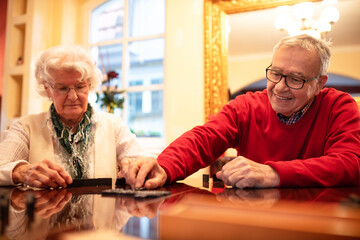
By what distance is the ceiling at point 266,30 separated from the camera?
2.67 m

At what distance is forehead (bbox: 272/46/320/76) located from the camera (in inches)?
53.2

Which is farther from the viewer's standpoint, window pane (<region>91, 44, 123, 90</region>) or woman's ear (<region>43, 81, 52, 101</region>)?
window pane (<region>91, 44, 123, 90</region>)

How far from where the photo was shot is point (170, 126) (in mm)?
3270

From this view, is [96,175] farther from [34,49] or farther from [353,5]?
[34,49]

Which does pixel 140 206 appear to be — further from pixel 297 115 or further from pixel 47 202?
pixel 297 115

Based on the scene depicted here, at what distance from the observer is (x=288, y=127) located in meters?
1.38

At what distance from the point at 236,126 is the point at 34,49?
122 inches

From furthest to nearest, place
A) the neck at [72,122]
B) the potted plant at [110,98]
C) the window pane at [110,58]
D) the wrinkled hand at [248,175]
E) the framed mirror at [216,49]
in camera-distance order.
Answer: the window pane at [110,58]
the potted plant at [110,98]
the framed mirror at [216,49]
the neck at [72,122]
the wrinkled hand at [248,175]

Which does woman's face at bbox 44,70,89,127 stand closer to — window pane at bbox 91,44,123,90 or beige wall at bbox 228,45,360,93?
beige wall at bbox 228,45,360,93

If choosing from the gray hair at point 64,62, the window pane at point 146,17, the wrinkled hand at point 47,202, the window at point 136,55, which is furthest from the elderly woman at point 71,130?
the window pane at point 146,17

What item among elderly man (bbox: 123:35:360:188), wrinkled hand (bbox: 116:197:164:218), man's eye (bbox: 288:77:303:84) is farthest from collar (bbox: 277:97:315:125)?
wrinkled hand (bbox: 116:197:164:218)

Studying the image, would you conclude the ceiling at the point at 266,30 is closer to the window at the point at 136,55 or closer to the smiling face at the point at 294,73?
the window at the point at 136,55

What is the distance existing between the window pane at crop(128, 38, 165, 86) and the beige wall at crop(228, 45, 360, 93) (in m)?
0.97

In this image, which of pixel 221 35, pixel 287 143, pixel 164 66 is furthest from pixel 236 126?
pixel 164 66
